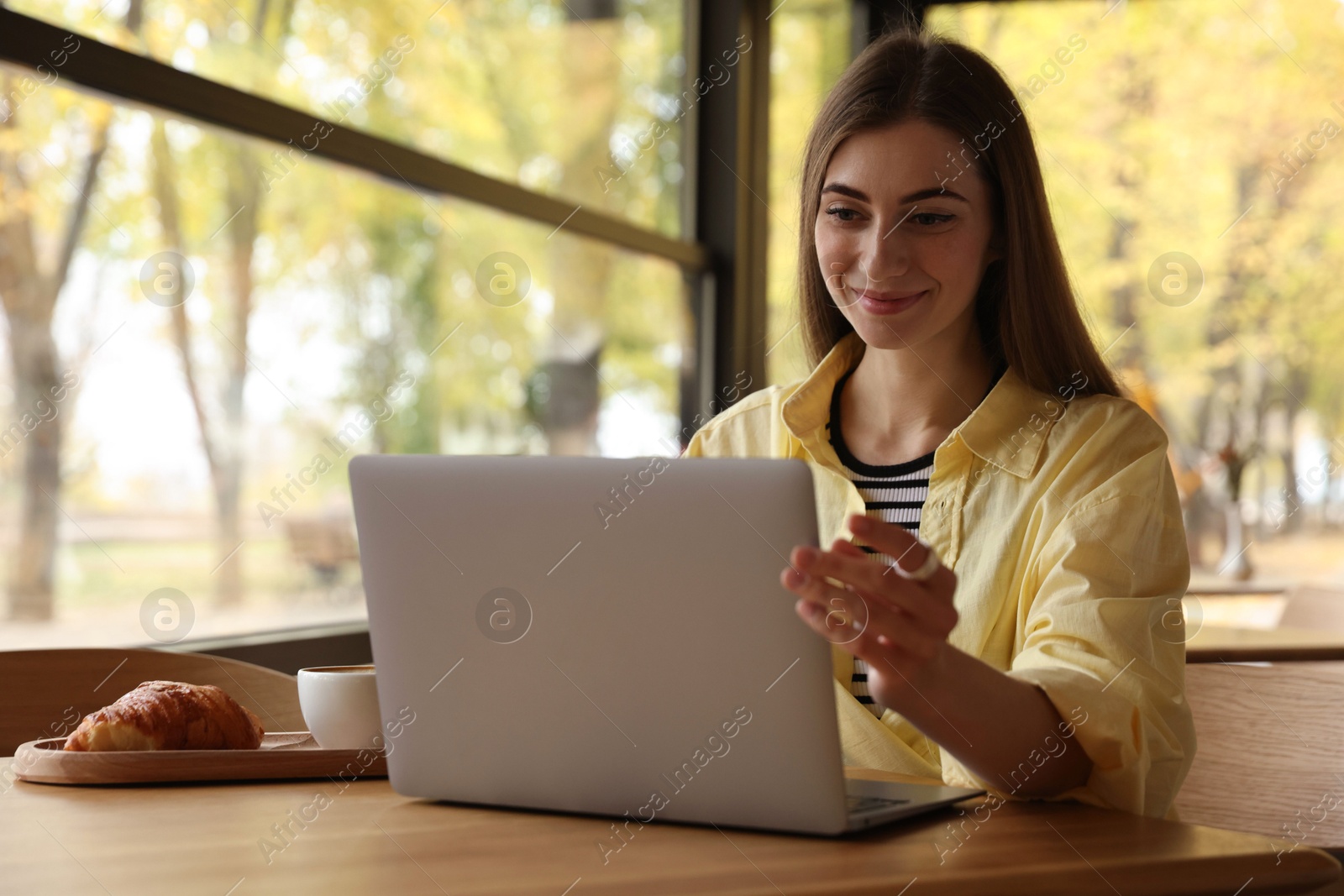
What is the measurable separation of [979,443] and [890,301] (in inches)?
7.7

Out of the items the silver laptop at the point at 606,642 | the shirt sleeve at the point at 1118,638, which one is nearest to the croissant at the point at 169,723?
the silver laptop at the point at 606,642

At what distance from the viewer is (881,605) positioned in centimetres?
89

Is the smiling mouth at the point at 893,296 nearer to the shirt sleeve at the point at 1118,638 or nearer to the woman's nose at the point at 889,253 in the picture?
the woman's nose at the point at 889,253

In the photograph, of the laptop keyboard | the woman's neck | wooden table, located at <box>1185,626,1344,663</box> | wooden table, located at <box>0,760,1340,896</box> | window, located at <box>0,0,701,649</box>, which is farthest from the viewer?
window, located at <box>0,0,701,649</box>

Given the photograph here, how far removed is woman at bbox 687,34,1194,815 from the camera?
1102mm

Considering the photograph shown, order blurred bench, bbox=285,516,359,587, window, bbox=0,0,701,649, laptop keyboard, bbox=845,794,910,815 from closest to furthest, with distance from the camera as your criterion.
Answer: laptop keyboard, bbox=845,794,910,815 < window, bbox=0,0,701,649 < blurred bench, bbox=285,516,359,587

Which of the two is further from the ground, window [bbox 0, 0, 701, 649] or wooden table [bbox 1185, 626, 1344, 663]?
window [bbox 0, 0, 701, 649]

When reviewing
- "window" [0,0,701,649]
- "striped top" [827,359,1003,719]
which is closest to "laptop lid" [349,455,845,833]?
"striped top" [827,359,1003,719]

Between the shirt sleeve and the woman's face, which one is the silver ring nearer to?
the shirt sleeve

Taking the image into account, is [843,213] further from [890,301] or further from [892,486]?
[892,486]

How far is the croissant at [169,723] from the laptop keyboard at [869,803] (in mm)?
552

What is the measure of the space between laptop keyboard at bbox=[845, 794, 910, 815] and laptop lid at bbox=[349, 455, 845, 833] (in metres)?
0.06

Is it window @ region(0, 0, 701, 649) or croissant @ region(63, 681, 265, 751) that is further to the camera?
window @ region(0, 0, 701, 649)

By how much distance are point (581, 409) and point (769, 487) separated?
2623mm
